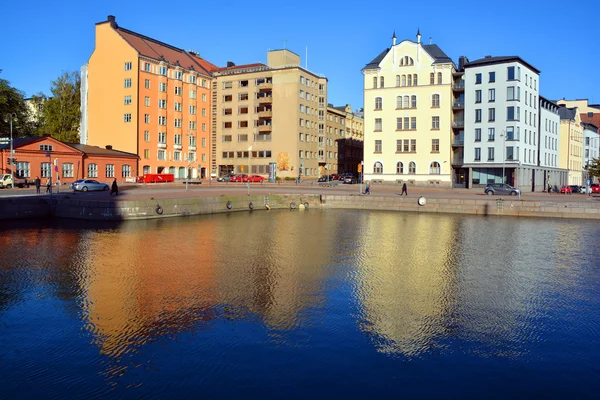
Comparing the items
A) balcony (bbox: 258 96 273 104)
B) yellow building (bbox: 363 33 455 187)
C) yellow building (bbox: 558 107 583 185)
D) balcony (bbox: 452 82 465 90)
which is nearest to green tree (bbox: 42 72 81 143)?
balcony (bbox: 258 96 273 104)

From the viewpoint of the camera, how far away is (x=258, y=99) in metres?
99.8

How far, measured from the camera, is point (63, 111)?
9362 cm

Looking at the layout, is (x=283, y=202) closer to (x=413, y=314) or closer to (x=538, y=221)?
(x=538, y=221)

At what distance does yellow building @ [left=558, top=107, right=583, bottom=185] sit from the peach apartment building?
72030mm

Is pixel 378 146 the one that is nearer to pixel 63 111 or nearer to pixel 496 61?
pixel 496 61

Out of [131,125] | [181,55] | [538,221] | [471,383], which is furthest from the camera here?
[181,55]

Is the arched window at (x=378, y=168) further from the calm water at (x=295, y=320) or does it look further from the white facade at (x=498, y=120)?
the calm water at (x=295, y=320)

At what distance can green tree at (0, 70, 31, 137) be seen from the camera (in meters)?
83.5

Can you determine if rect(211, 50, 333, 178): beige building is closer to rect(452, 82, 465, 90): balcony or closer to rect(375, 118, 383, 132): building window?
rect(375, 118, 383, 132): building window

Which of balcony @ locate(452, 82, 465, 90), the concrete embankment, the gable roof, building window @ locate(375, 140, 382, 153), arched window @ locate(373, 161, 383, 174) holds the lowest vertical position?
the concrete embankment

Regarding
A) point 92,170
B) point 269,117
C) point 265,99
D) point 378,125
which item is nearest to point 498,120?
point 378,125

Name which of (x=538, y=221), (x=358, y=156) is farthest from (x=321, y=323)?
(x=358, y=156)

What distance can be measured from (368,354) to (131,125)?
269ft

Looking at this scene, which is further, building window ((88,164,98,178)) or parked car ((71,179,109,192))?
building window ((88,164,98,178))
